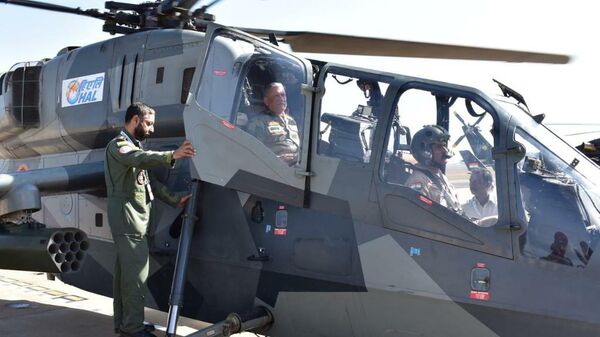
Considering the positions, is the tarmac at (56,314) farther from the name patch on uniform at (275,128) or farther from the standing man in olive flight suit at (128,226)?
the name patch on uniform at (275,128)

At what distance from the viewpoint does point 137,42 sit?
6.18 metres

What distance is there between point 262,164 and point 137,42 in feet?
7.64

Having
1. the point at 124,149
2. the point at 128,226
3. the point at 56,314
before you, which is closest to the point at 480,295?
the point at 128,226

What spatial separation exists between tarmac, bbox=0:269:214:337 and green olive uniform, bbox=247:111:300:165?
2.81 meters

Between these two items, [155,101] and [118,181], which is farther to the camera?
[155,101]

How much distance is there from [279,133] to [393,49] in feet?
6.17

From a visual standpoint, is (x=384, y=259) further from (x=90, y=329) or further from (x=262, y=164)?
(x=90, y=329)

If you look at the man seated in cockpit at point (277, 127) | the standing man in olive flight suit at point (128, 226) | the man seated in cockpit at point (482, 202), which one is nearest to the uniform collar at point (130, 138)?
the standing man in olive flight suit at point (128, 226)

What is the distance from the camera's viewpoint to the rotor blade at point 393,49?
213 inches

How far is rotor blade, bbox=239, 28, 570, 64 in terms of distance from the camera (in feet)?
17.8

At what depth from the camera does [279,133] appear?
470 centimetres

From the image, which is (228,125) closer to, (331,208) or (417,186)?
(331,208)

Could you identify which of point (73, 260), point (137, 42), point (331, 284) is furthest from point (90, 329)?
point (331, 284)

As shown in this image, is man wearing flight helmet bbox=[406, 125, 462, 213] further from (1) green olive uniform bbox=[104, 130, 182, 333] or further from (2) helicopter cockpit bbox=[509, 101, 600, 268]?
(1) green olive uniform bbox=[104, 130, 182, 333]
